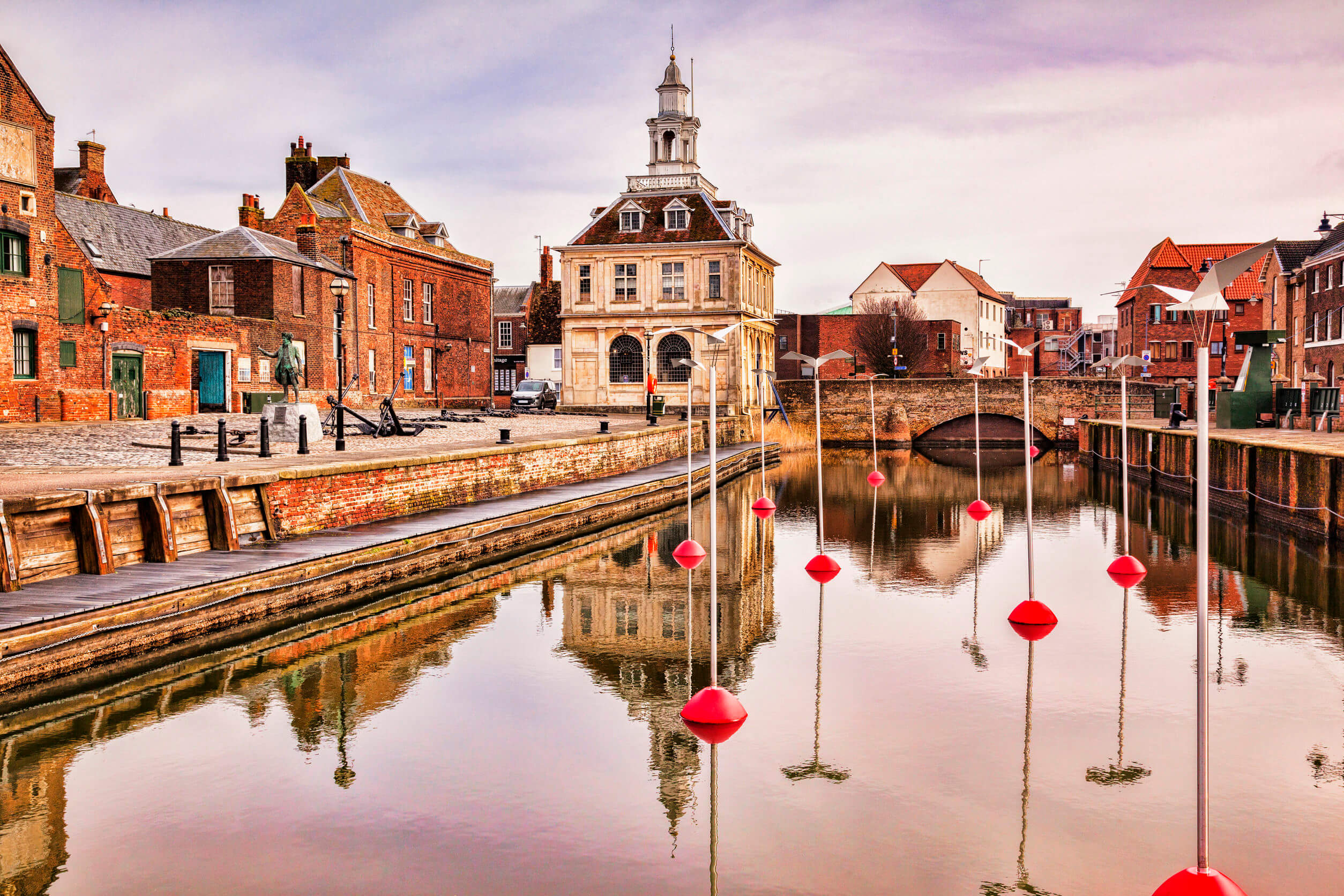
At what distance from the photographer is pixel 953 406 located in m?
56.8

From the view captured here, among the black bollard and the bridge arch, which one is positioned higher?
the black bollard

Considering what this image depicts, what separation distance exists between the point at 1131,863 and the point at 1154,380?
6503 cm

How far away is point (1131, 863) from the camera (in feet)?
21.7

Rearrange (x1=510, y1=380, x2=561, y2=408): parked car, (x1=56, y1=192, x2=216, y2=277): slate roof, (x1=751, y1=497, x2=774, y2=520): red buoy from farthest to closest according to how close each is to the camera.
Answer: (x1=510, y1=380, x2=561, y2=408): parked car, (x1=56, y1=192, x2=216, y2=277): slate roof, (x1=751, y1=497, x2=774, y2=520): red buoy

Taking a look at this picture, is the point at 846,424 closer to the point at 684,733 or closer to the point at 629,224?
the point at 629,224

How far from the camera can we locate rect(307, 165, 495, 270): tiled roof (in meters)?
45.1

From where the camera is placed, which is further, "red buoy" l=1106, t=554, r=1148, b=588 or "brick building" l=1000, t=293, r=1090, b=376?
"brick building" l=1000, t=293, r=1090, b=376

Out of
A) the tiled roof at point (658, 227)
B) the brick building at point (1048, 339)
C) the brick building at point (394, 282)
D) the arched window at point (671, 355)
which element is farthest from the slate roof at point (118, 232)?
the brick building at point (1048, 339)

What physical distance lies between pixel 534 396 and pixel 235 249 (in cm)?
1757

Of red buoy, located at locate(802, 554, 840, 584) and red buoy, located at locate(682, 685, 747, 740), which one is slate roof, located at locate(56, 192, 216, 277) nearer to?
red buoy, located at locate(802, 554, 840, 584)

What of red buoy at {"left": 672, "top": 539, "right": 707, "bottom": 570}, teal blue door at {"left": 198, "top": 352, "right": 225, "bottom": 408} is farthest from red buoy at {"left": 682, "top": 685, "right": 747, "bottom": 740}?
teal blue door at {"left": 198, "top": 352, "right": 225, "bottom": 408}

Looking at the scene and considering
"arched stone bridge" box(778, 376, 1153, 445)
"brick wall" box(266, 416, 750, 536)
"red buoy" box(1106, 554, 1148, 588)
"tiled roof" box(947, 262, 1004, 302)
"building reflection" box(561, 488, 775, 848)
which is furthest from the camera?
"tiled roof" box(947, 262, 1004, 302)

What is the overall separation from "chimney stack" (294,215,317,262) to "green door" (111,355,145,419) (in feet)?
36.8

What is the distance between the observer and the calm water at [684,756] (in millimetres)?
6586
